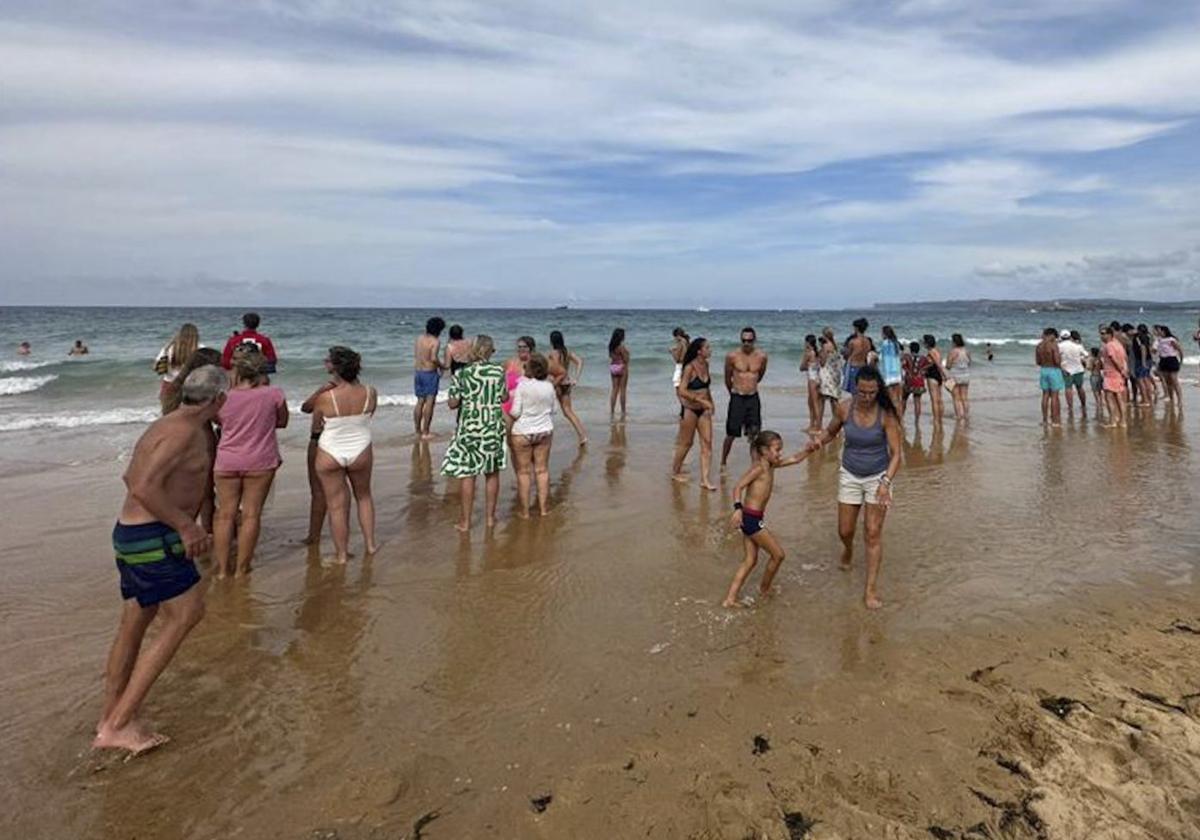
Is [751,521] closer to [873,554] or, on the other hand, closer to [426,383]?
[873,554]

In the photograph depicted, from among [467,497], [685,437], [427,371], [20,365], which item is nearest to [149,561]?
[467,497]

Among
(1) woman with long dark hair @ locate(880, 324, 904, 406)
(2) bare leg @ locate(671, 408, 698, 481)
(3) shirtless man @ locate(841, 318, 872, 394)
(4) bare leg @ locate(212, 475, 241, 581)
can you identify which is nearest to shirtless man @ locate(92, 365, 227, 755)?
(4) bare leg @ locate(212, 475, 241, 581)

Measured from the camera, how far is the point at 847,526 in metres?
5.66

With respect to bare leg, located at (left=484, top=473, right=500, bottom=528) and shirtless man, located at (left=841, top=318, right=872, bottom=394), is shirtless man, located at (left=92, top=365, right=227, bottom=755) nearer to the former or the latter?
bare leg, located at (left=484, top=473, right=500, bottom=528)

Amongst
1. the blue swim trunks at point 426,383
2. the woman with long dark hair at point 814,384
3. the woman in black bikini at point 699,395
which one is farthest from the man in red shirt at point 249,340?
the woman with long dark hair at point 814,384

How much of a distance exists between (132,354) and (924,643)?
1249 inches

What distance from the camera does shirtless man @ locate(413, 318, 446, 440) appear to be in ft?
36.5

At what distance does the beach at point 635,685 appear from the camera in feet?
10.3

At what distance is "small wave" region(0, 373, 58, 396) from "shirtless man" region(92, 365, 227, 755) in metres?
19.1

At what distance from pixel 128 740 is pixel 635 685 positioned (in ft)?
8.05

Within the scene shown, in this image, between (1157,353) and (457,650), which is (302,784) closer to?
(457,650)

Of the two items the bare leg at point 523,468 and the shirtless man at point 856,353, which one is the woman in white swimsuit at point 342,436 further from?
the shirtless man at point 856,353

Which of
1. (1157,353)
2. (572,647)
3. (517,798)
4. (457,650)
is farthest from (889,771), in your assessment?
(1157,353)

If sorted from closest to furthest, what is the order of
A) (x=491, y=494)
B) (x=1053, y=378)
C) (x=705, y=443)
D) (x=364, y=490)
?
(x=364, y=490)
(x=491, y=494)
(x=705, y=443)
(x=1053, y=378)
